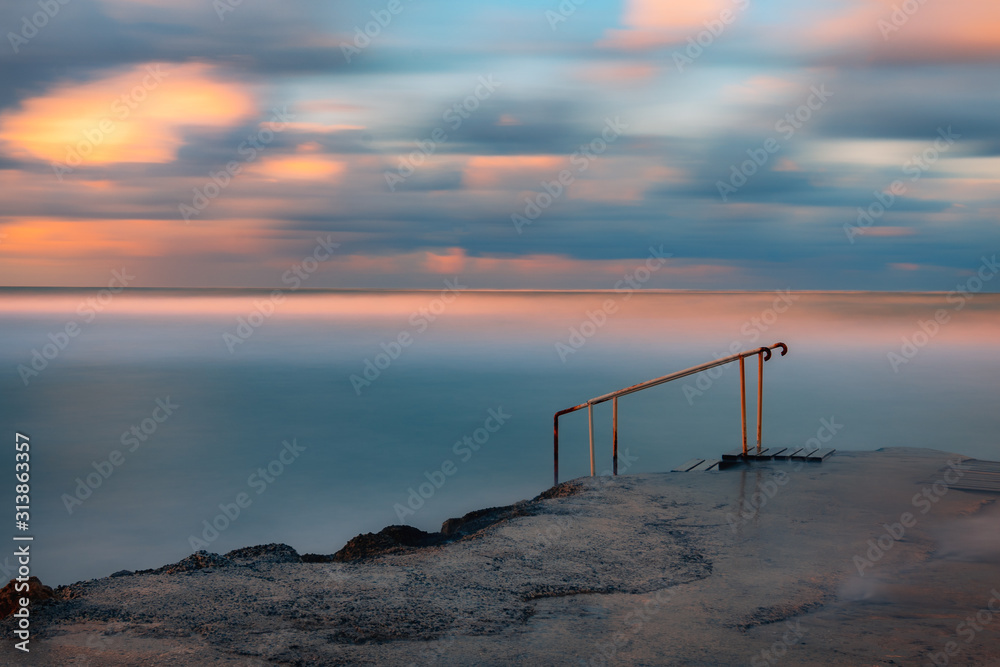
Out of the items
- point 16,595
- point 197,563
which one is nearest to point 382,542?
point 197,563

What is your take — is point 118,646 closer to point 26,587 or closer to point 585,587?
point 26,587

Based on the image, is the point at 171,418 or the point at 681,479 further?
the point at 171,418

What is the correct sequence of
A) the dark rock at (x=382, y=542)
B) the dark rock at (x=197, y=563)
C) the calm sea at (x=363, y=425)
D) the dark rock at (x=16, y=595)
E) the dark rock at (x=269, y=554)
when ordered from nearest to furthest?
the dark rock at (x=16, y=595), the dark rock at (x=197, y=563), the dark rock at (x=269, y=554), the dark rock at (x=382, y=542), the calm sea at (x=363, y=425)

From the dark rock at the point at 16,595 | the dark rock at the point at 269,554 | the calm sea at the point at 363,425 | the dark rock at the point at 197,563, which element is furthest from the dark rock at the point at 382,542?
the calm sea at the point at 363,425

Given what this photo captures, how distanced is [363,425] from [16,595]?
746 inches

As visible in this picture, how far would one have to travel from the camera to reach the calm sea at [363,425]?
14.3 m

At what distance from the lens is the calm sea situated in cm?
1428

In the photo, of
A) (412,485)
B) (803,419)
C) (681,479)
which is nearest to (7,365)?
(412,485)

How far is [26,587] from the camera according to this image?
4848 mm

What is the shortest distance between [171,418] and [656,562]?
876 inches

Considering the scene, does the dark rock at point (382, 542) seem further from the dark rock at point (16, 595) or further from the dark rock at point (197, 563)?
the dark rock at point (16, 595)

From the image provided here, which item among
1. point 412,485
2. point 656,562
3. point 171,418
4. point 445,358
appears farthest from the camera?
point 445,358

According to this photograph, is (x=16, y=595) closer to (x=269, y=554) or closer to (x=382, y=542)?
(x=269, y=554)

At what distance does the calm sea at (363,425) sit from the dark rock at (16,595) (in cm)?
697
